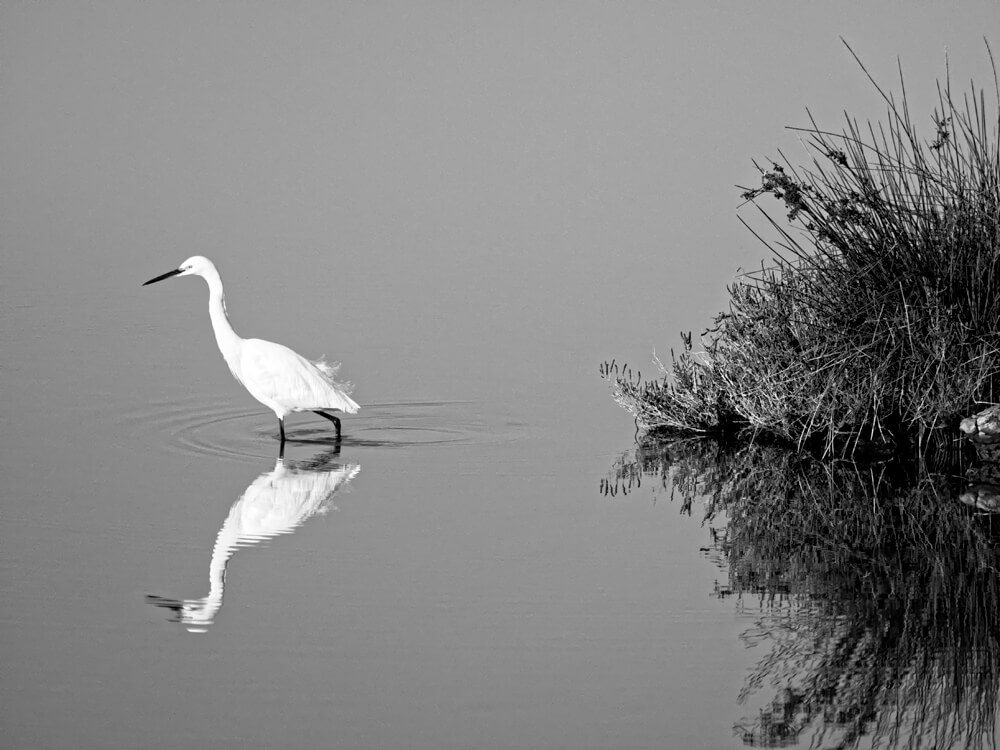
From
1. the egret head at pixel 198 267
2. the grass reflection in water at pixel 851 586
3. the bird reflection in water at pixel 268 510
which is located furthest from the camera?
the egret head at pixel 198 267

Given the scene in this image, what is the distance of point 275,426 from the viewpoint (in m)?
10.3

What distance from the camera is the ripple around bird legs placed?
376 inches

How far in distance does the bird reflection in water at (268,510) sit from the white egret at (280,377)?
0.55 meters

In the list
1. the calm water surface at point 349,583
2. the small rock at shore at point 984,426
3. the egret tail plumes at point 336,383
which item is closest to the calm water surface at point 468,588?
the calm water surface at point 349,583

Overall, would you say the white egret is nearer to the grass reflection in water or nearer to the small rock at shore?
the grass reflection in water

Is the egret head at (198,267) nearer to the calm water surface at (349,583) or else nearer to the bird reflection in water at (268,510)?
the calm water surface at (349,583)

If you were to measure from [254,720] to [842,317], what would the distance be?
16.9 feet

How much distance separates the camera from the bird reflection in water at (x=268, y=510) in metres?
6.07

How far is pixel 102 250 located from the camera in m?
20.5

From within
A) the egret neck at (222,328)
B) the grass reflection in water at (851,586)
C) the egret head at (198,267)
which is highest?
the egret head at (198,267)

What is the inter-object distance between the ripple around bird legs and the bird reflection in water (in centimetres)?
46

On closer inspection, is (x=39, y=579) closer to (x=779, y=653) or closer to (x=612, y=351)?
(x=779, y=653)

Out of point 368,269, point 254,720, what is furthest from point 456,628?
point 368,269

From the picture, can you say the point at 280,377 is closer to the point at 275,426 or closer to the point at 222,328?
the point at 275,426
